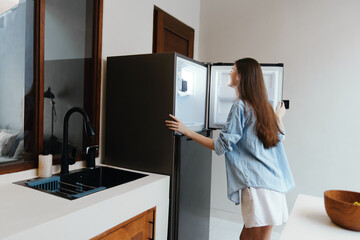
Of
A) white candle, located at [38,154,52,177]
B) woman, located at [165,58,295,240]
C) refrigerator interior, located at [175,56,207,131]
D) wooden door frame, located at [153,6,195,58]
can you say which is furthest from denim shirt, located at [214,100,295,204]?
wooden door frame, located at [153,6,195,58]

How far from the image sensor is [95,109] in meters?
1.97

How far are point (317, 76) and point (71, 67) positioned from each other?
2.22m

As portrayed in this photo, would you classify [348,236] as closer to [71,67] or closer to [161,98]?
[161,98]

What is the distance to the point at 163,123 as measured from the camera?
1799 millimetres

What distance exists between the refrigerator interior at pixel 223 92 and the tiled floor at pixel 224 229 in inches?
48.7

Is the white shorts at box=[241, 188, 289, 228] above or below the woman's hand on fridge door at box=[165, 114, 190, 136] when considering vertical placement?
below

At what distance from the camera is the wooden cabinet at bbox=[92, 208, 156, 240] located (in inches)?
51.3

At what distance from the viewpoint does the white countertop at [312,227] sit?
3.04 ft

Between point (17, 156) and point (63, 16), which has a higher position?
point (63, 16)

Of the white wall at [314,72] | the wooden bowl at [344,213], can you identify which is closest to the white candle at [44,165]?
the wooden bowl at [344,213]

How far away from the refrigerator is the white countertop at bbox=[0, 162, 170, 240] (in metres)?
0.20

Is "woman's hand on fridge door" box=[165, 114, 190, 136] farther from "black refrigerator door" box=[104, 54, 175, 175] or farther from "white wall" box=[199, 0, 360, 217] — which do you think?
"white wall" box=[199, 0, 360, 217]

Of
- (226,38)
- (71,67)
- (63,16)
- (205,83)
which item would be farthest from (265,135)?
(226,38)

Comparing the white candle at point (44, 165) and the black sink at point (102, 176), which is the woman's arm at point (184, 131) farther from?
the white candle at point (44, 165)
